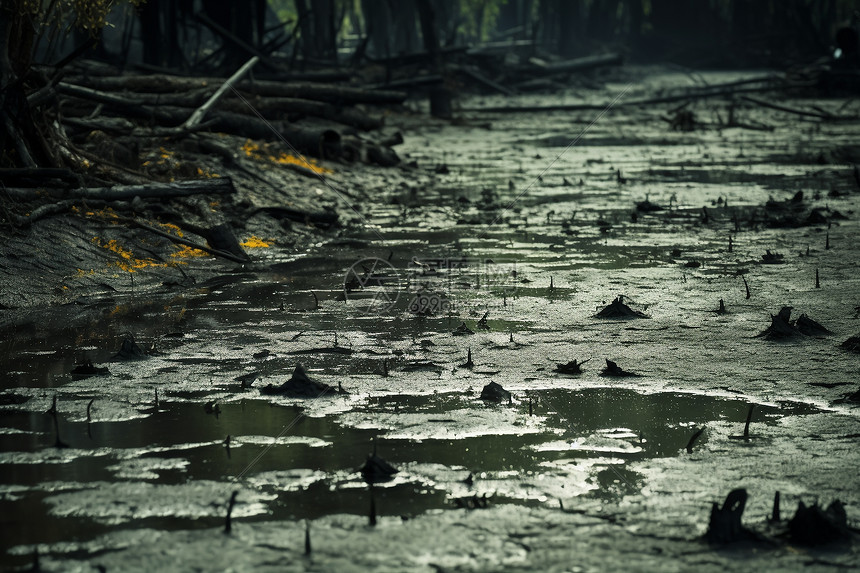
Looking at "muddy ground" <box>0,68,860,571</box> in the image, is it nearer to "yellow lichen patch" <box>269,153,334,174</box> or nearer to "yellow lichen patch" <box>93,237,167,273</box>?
"yellow lichen patch" <box>93,237,167,273</box>

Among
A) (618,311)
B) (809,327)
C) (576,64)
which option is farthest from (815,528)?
(576,64)

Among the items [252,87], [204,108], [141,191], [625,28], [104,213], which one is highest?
[625,28]

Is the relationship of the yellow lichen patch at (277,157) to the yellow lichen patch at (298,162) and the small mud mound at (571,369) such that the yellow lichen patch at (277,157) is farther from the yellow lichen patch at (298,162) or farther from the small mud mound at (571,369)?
the small mud mound at (571,369)

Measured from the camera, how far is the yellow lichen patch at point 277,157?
13008mm

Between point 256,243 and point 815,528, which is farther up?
point 256,243

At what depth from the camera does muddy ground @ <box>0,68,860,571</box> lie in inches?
146

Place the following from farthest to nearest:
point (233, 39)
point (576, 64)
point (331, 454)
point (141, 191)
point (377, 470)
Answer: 1. point (576, 64)
2. point (233, 39)
3. point (141, 191)
4. point (331, 454)
5. point (377, 470)

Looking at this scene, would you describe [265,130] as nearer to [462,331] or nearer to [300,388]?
[462,331]

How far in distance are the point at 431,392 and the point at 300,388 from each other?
0.62 m

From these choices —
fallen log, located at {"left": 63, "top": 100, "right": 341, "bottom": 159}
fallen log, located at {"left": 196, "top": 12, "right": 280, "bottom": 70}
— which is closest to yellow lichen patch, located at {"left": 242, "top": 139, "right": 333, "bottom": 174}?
fallen log, located at {"left": 63, "top": 100, "right": 341, "bottom": 159}

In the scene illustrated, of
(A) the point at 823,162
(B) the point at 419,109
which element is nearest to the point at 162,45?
(B) the point at 419,109

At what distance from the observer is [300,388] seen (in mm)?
5387

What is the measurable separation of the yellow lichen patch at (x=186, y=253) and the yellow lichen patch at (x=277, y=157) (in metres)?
3.69

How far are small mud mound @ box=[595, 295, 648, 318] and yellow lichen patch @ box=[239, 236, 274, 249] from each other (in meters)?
3.86
